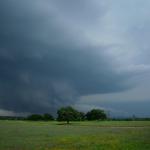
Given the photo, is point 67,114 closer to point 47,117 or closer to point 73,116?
point 73,116

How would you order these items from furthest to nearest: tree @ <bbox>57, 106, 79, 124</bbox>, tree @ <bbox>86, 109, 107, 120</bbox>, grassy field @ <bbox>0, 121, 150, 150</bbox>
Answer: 1. tree @ <bbox>86, 109, 107, 120</bbox>
2. tree @ <bbox>57, 106, 79, 124</bbox>
3. grassy field @ <bbox>0, 121, 150, 150</bbox>

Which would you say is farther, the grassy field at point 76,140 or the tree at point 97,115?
the tree at point 97,115

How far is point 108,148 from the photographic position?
2880 centimetres

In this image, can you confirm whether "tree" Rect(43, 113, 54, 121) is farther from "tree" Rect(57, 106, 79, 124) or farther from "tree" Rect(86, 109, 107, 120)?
"tree" Rect(57, 106, 79, 124)

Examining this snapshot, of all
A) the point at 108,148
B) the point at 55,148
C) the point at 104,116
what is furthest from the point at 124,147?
the point at 104,116

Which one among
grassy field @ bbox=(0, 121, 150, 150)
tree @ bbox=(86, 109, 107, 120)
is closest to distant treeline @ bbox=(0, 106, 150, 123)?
tree @ bbox=(86, 109, 107, 120)

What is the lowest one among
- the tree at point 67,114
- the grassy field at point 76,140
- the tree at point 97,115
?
the grassy field at point 76,140

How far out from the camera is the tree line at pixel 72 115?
136125 mm

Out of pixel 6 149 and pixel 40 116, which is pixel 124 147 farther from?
pixel 40 116

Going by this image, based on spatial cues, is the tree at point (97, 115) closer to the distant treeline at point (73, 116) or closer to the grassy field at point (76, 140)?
the distant treeline at point (73, 116)

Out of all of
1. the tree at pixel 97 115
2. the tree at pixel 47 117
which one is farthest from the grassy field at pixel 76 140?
the tree at pixel 47 117

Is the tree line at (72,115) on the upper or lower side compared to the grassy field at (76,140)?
upper

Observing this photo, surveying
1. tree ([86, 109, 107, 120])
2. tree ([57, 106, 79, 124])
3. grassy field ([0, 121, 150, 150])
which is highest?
tree ([86, 109, 107, 120])

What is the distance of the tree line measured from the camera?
136125 mm
